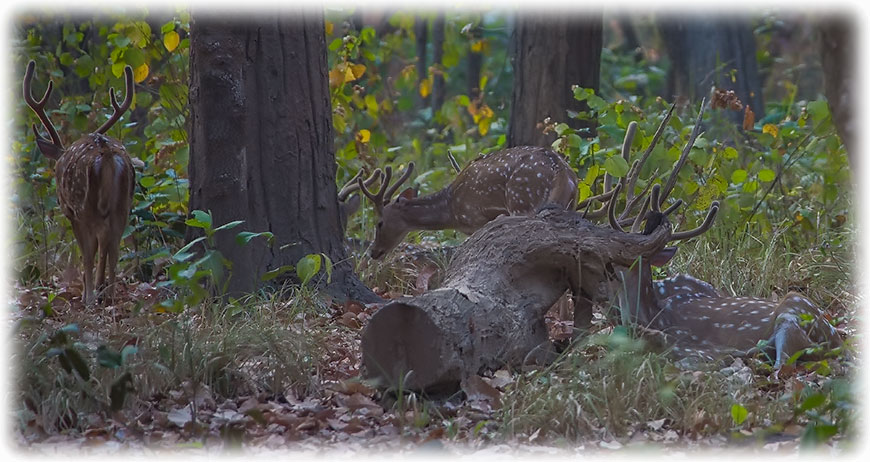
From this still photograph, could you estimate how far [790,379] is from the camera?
5262 mm

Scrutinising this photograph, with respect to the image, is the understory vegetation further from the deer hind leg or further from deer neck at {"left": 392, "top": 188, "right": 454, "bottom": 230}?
deer neck at {"left": 392, "top": 188, "right": 454, "bottom": 230}

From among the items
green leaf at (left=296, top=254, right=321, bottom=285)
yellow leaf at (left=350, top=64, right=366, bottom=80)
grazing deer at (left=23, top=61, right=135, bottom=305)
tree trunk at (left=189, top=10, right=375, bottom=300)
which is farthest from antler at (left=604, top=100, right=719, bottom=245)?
yellow leaf at (left=350, top=64, right=366, bottom=80)

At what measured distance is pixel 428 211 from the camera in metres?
8.78

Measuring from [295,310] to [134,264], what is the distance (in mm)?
2047

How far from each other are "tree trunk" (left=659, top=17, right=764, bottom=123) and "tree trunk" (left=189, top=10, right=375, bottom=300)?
887cm

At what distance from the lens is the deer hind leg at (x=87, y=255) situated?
23.3ft

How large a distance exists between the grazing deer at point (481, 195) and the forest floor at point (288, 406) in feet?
7.50

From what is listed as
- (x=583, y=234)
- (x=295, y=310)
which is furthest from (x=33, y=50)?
(x=583, y=234)

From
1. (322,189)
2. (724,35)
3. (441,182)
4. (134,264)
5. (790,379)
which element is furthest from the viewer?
(724,35)

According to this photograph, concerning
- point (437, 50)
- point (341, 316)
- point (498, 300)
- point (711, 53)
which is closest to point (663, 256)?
point (498, 300)

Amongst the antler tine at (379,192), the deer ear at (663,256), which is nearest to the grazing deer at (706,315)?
the deer ear at (663,256)

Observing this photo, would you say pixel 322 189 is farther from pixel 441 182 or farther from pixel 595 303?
pixel 441 182

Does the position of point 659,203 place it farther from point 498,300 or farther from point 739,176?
point 739,176

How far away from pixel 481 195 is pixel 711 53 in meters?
8.58
